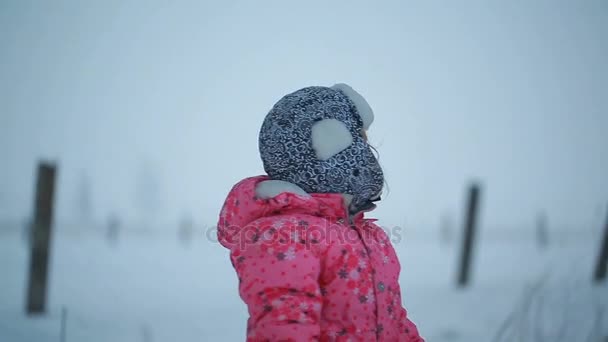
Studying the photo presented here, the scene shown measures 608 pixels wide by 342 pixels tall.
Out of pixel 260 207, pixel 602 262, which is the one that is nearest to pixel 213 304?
pixel 260 207

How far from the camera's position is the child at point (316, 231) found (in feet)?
3.76

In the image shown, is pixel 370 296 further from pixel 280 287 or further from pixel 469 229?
pixel 469 229

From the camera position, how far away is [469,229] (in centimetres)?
598

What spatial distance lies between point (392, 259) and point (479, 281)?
17.9 feet

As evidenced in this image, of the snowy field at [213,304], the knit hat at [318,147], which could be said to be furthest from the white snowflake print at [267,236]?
the snowy field at [213,304]

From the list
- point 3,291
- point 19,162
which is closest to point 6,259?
point 3,291

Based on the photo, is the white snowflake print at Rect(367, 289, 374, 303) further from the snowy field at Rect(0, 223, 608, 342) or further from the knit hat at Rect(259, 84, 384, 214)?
the snowy field at Rect(0, 223, 608, 342)

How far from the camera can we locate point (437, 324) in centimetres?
392

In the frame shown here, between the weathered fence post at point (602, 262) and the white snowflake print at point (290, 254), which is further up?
the white snowflake print at point (290, 254)

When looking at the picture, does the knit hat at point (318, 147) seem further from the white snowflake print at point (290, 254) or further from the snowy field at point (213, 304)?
the snowy field at point (213, 304)

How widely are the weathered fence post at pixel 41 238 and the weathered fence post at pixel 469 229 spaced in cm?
557

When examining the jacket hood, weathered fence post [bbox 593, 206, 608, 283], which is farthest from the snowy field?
the jacket hood

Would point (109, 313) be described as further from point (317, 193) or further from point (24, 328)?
point (317, 193)

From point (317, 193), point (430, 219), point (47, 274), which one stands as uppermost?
point (317, 193)
